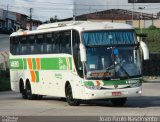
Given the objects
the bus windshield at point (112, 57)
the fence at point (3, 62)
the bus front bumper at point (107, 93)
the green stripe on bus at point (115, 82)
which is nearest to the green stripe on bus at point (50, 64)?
the bus windshield at point (112, 57)

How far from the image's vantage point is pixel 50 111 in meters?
21.2

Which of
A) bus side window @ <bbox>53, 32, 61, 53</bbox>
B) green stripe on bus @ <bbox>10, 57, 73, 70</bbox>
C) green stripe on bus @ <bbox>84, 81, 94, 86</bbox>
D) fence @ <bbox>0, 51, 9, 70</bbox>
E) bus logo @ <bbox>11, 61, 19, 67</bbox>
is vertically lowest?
fence @ <bbox>0, 51, 9, 70</bbox>

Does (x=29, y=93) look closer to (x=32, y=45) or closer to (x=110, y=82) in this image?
(x=32, y=45)

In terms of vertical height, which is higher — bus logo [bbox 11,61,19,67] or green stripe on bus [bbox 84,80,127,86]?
green stripe on bus [bbox 84,80,127,86]

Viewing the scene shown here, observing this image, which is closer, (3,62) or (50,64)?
(50,64)

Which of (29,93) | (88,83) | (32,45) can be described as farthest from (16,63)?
(88,83)

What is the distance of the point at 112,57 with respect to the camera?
22.6m

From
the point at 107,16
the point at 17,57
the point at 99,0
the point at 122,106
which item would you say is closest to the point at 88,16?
the point at 107,16

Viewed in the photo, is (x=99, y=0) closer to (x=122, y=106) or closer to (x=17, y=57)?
(x=17, y=57)

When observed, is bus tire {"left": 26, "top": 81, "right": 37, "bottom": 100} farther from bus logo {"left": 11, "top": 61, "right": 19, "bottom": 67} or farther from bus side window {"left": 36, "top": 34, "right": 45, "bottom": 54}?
bus side window {"left": 36, "top": 34, "right": 45, "bottom": 54}

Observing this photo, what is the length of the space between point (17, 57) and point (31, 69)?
2.06 metres

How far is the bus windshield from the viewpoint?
883 inches

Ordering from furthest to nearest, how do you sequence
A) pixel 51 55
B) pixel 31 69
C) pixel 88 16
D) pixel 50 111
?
pixel 88 16
pixel 31 69
pixel 51 55
pixel 50 111

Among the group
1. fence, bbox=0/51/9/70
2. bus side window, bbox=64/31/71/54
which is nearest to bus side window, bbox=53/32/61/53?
bus side window, bbox=64/31/71/54
